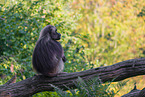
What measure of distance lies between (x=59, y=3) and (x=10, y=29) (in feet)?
7.93

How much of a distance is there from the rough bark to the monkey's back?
0.31m

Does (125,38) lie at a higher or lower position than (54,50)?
lower

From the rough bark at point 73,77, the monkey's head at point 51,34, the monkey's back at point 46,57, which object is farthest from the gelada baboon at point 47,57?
the rough bark at point 73,77

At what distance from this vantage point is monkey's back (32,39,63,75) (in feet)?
18.5

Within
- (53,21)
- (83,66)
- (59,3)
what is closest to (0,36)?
(53,21)

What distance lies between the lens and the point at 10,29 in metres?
8.36

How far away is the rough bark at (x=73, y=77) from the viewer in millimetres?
4918

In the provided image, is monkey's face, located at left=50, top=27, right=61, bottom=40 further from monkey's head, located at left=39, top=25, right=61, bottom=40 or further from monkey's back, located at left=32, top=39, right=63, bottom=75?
monkey's back, located at left=32, top=39, right=63, bottom=75

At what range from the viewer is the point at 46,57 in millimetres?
5691

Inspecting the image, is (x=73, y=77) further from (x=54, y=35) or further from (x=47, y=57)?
(x=54, y=35)

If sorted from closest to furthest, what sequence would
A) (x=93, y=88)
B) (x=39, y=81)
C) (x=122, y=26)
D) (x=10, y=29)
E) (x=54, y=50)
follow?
(x=93, y=88) → (x=39, y=81) → (x=54, y=50) → (x=10, y=29) → (x=122, y=26)

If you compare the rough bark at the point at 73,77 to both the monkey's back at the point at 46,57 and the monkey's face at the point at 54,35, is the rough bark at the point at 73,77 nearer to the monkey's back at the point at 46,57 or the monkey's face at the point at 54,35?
the monkey's back at the point at 46,57

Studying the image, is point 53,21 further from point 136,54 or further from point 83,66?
point 136,54

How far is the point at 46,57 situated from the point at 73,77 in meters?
1.00
